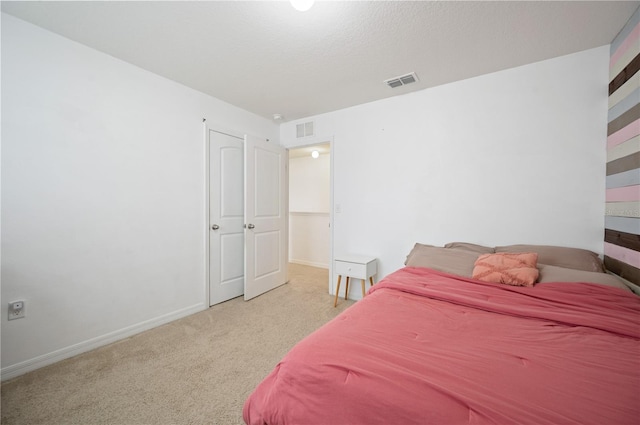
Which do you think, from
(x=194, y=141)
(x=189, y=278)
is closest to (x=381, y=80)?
(x=194, y=141)

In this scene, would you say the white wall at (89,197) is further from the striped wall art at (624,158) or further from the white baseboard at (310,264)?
the striped wall art at (624,158)

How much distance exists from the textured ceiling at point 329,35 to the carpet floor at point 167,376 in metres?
2.47

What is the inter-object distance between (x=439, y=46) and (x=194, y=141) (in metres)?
2.53

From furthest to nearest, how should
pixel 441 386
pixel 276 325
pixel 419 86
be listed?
pixel 419 86
pixel 276 325
pixel 441 386

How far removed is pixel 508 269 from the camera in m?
1.78

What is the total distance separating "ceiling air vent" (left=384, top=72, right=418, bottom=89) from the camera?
2.45m

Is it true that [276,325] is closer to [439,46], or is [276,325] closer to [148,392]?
[148,392]

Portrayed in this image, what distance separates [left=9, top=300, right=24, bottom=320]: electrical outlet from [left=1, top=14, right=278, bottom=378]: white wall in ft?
0.10

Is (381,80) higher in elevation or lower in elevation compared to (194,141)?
higher

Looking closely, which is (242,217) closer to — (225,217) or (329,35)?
(225,217)

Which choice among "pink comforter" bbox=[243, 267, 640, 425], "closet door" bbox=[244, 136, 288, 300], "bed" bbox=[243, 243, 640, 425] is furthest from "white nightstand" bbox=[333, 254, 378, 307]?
"pink comforter" bbox=[243, 267, 640, 425]

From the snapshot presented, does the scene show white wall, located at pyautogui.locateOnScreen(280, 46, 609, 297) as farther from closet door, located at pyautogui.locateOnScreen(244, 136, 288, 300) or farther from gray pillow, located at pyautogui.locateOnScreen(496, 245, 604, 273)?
closet door, located at pyautogui.locateOnScreen(244, 136, 288, 300)

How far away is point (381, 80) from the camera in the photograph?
8.32 feet

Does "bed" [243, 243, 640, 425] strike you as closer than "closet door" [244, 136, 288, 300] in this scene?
Yes
